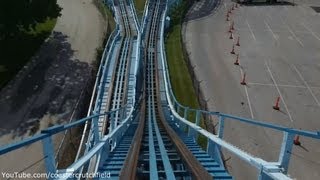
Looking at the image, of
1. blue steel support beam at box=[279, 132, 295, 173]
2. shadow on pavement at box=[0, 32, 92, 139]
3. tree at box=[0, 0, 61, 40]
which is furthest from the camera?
tree at box=[0, 0, 61, 40]

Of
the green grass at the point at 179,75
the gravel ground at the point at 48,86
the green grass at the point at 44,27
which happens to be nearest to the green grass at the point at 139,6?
the gravel ground at the point at 48,86

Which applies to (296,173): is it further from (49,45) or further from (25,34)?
(25,34)

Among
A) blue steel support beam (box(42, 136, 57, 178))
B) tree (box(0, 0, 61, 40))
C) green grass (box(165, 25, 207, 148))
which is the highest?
tree (box(0, 0, 61, 40))

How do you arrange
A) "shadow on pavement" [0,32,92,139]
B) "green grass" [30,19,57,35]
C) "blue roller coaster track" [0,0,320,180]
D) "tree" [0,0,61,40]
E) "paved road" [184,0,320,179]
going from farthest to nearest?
1. "green grass" [30,19,57,35]
2. "tree" [0,0,61,40]
3. "shadow on pavement" [0,32,92,139]
4. "paved road" [184,0,320,179]
5. "blue roller coaster track" [0,0,320,180]

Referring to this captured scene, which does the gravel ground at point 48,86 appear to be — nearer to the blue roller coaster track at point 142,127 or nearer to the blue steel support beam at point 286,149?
the blue roller coaster track at point 142,127

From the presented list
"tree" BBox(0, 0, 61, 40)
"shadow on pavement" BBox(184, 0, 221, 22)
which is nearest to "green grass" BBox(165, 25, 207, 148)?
"shadow on pavement" BBox(184, 0, 221, 22)

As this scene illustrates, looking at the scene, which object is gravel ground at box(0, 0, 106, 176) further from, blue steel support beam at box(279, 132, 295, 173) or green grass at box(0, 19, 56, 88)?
blue steel support beam at box(279, 132, 295, 173)
